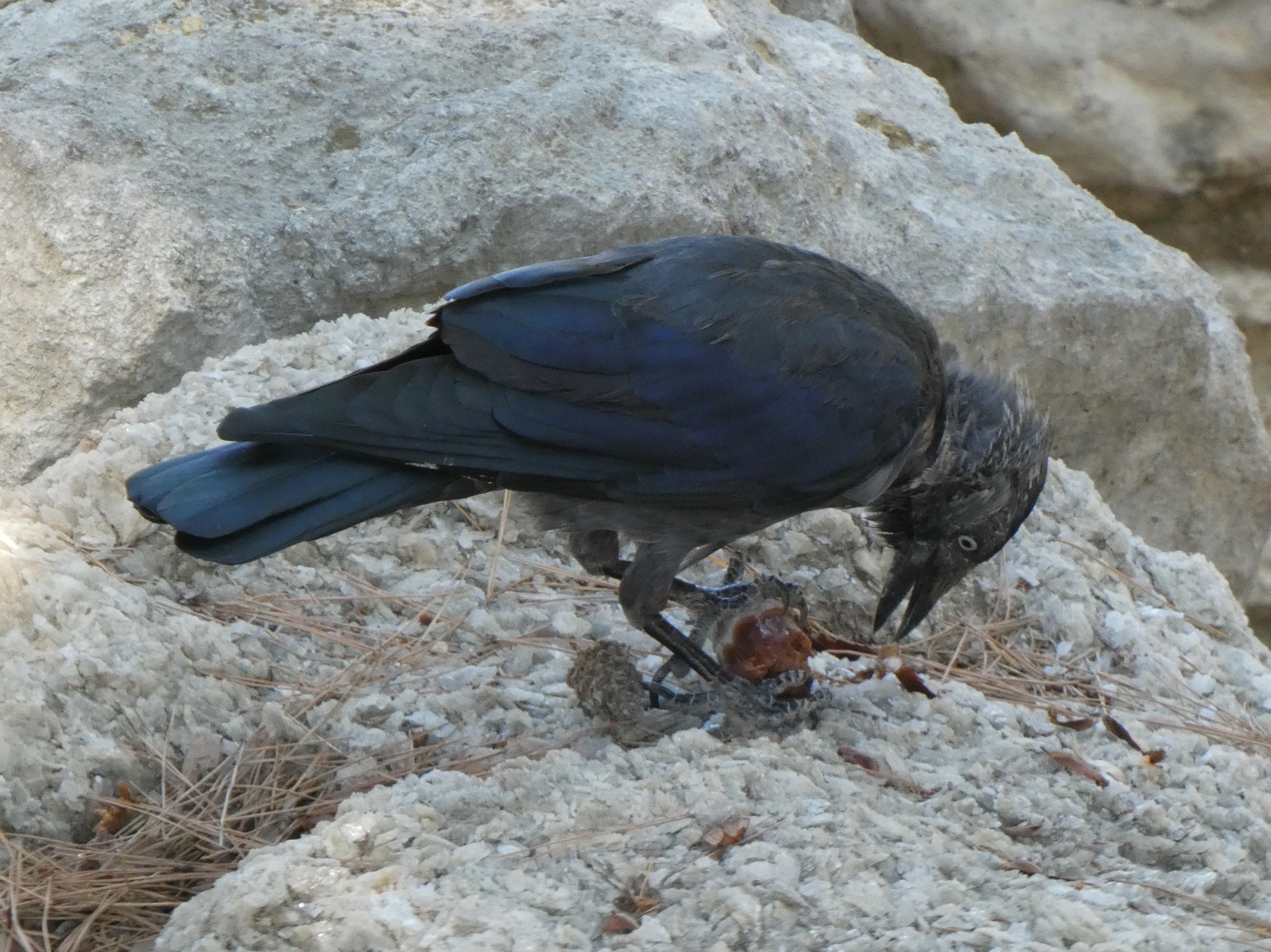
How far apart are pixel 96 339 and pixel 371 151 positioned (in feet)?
3.58

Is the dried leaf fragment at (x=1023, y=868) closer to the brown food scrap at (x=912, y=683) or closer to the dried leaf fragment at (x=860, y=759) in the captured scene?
the dried leaf fragment at (x=860, y=759)

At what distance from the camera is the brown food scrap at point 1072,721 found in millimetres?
3250

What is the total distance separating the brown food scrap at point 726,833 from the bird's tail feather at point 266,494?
0.98m

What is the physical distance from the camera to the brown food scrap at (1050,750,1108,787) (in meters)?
2.96

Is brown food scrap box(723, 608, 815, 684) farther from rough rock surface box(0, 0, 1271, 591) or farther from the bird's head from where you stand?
rough rock surface box(0, 0, 1271, 591)

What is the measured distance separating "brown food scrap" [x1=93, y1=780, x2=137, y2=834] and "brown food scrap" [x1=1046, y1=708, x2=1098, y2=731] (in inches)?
78.4

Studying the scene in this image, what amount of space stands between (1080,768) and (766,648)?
2.38 feet

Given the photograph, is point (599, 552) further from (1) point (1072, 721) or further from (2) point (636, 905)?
(2) point (636, 905)

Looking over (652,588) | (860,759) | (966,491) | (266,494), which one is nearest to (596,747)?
(652,588)

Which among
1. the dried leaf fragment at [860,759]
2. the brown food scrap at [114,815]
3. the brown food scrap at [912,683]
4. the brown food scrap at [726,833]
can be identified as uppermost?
the brown food scrap at [726,833]

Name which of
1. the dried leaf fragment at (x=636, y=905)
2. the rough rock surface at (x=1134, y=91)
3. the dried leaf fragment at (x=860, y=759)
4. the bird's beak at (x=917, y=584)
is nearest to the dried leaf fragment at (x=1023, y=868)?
the dried leaf fragment at (x=860, y=759)

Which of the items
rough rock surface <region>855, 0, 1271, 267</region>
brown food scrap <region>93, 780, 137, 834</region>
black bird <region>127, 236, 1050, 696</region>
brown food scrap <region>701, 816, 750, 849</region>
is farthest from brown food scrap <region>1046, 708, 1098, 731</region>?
rough rock surface <region>855, 0, 1271, 267</region>

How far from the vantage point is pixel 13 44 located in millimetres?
4809

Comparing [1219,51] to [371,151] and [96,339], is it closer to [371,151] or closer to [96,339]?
[371,151]
